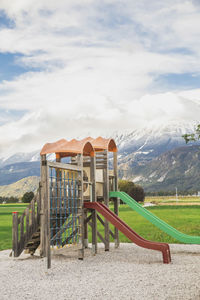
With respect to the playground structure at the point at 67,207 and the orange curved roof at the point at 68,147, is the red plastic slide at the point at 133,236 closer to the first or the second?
the playground structure at the point at 67,207

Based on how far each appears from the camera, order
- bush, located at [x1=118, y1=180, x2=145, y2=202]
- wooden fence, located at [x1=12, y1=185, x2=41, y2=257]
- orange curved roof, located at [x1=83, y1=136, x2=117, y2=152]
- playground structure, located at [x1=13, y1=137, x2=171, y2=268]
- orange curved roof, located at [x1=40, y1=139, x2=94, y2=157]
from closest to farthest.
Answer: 1. playground structure, located at [x1=13, y1=137, x2=171, y2=268]
2. wooden fence, located at [x1=12, y1=185, x2=41, y2=257]
3. orange curved roof, located at [x1=40, y1=139, x2=94, y2=157]
4. orange curved roof, located at [x1=83, y1=136, x2=117, y2=152]
5. bush, located at [x1=118, y1=180, x2=145, y2=202]

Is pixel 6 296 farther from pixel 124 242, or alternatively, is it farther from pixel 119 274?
pixel 124 242

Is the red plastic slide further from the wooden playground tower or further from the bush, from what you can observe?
the bush

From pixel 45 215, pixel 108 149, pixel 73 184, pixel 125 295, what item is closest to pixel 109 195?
pixel 108 149

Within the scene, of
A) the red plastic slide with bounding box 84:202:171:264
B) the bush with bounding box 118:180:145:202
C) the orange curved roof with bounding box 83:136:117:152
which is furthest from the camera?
the bush with bounding box 118:180:145:202

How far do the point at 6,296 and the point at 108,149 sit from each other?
7.67 metres

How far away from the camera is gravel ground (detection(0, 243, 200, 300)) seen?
767cm

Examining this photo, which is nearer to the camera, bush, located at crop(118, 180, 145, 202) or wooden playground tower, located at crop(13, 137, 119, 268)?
wooden playground tower, located at crop(13, 137, 119, 268)

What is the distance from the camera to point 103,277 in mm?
9117

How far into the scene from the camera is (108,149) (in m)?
14.6

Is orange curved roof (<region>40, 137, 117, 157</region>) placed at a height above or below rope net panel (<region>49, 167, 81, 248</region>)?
above

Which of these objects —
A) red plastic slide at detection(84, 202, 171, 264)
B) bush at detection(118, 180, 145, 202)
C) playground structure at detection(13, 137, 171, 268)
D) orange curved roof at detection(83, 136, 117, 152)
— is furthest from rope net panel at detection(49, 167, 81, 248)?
bush at detection(118, 180, 145, 202)

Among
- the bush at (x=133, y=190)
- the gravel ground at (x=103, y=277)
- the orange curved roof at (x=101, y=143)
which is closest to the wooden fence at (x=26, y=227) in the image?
the gravel ground at (x=103, y=277)

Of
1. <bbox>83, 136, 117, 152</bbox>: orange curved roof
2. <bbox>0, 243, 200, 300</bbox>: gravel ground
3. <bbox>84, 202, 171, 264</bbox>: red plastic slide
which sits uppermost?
<bbox>83, 136, 117, 152</bbox>: orange curved roof
